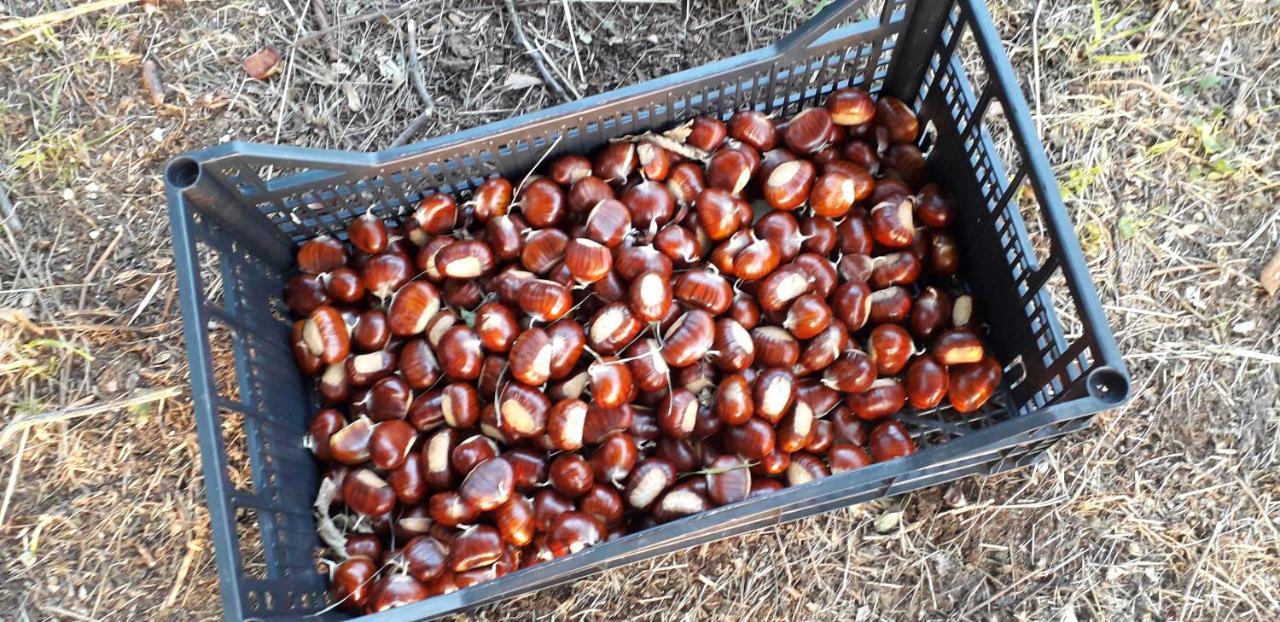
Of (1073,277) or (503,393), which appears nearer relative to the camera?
(1073,277)

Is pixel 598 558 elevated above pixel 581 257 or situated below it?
below

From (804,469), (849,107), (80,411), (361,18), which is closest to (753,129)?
(849,107)

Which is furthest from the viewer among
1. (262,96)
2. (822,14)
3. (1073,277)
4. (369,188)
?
(262,96)

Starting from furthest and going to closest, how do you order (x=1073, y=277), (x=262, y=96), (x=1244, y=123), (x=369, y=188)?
(x=262, y=96) < (x=1244, y=123) < (x=369, y=188) < (x=1073, y=277)

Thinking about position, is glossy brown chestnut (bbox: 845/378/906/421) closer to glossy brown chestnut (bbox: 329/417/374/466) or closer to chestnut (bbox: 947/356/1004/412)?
chestnut (bbox: 947/356/1004/412)

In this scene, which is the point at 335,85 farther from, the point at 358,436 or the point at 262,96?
the point at 358,436

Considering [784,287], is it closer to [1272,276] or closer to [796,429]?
[796,429]

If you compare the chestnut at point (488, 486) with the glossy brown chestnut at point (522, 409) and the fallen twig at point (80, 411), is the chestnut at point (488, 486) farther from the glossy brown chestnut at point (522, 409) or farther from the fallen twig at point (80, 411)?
the fallen twig at point (80, 411)

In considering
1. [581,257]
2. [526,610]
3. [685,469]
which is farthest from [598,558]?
[581,257]
